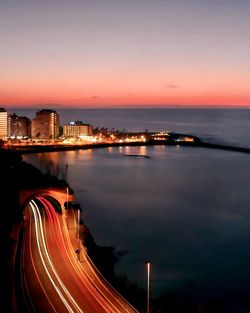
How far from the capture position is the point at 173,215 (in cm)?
1978

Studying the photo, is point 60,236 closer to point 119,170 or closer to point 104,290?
point 104,290

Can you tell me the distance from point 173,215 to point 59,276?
1106cm

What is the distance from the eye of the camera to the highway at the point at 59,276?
7969mm

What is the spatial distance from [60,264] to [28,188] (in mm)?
4675

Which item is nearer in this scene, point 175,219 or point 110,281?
point 110,281

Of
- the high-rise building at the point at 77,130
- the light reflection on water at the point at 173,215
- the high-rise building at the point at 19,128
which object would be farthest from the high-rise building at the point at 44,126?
the light reflection on water at the point at 173,215

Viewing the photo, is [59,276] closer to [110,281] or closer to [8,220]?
[110,281]

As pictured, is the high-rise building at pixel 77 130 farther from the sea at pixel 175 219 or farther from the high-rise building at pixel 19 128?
the sea at pixel 175 219

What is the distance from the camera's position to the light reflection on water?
12883 mm

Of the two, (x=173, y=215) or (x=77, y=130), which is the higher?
(x=77, y=130)

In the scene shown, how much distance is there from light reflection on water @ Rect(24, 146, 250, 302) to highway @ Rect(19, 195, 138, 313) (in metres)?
2.18

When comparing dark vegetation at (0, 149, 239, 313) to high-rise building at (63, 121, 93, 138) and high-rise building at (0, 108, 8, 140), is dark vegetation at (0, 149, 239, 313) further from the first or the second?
high-rise building at (0, 108, 8, 140)

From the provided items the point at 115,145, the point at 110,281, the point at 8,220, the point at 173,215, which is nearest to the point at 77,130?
the point at 115,145

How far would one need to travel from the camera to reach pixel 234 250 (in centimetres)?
1479
